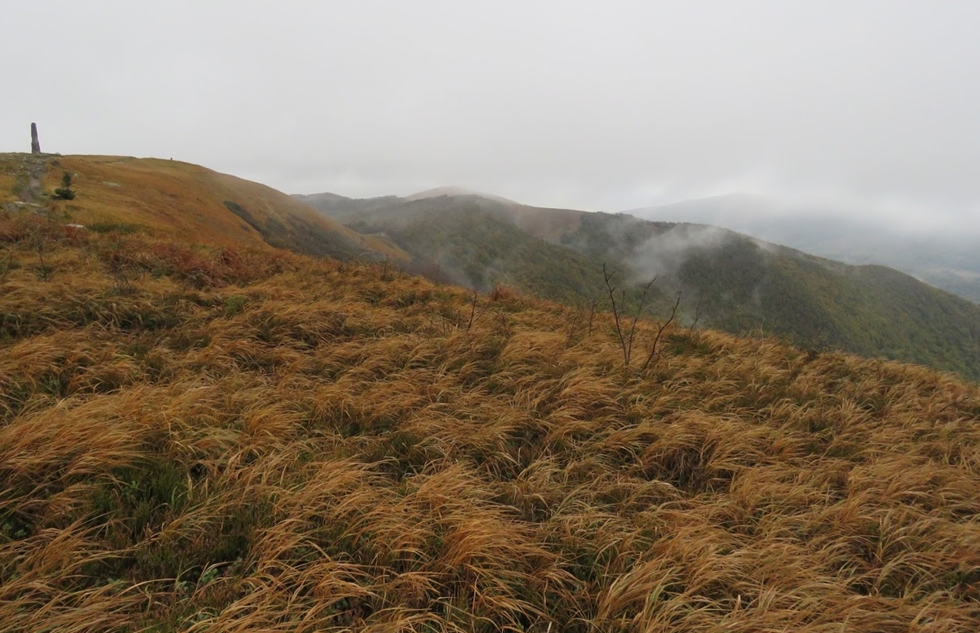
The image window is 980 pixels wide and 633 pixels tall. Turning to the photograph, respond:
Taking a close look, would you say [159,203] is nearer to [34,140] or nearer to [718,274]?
[34,140]

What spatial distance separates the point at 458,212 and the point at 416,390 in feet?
485

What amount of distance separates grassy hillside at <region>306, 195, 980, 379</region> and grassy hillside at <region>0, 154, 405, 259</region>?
154 ft

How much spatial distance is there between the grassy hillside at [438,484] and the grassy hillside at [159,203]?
9.54m

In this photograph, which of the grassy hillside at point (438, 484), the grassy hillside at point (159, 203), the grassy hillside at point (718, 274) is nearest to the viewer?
the grassy hillside at point (438, 484)

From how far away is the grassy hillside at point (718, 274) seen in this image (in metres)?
104

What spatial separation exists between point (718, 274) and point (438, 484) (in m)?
145

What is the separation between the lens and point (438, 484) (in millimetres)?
3162

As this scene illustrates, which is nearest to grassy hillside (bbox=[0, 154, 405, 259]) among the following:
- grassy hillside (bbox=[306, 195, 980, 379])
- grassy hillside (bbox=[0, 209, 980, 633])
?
grassy hillside (bbox=[0, 209, 980, 633])

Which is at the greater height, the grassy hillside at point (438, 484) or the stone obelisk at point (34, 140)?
the stone obelisk at point (34, 140)

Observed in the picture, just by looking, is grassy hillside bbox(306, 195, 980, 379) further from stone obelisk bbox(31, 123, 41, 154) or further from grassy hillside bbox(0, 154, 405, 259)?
stone obelisk bbox(31, 123, 41, 154)

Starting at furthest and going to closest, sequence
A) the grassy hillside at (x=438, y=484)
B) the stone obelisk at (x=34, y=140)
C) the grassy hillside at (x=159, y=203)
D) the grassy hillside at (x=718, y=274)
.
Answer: the grassy hillside at (x=718, y=274), the stone obelisk at (x=34, y=140), the grassy hillside at (x=159, y=203), the grassy hillside at (x=438, y=484)

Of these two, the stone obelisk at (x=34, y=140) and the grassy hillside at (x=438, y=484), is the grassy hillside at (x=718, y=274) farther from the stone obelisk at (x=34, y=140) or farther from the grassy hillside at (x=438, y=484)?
the grassy hillside at (x=438, y=484)

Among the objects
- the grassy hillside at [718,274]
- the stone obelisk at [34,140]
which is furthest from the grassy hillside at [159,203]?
the grassy hillside at [718,274]

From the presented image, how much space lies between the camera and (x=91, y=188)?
66.0ft
